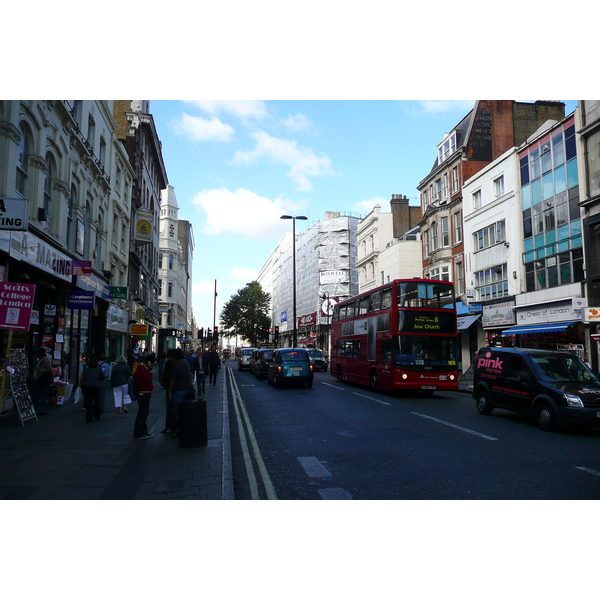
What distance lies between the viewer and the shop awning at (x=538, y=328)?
76.6 ft

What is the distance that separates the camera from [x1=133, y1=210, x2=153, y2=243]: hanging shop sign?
3428 cm

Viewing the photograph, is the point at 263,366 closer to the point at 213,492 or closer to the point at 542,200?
the point at 542,200

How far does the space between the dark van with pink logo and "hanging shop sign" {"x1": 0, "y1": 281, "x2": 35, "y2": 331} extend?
11054 millimetres

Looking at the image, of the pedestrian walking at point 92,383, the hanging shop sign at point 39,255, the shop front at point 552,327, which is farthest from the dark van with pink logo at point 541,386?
the hanging shop sign at point 39,255

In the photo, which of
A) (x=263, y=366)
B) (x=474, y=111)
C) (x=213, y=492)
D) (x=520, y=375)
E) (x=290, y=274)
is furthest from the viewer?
(x=290, y=274)

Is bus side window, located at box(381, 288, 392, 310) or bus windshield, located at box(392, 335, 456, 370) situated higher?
bus side window, located at box(381, 288, 392, 310)

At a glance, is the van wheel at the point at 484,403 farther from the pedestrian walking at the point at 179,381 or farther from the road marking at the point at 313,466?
the pedestrian walking at the point at 179,381

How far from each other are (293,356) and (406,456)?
15611mm

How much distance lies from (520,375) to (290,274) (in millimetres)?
80925

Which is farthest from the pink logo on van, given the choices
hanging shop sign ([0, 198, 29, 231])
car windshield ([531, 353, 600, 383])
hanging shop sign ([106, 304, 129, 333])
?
hanging shop sign ([106, 304, 129, 333])

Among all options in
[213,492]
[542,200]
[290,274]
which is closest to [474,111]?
[542,200]

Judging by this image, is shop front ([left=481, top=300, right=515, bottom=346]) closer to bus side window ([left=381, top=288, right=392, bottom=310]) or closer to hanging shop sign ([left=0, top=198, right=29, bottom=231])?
bus side window ([left=381, top=288, right=392, bottom=310])

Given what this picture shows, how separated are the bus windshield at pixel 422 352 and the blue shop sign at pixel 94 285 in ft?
38.3

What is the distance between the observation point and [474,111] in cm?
3403
